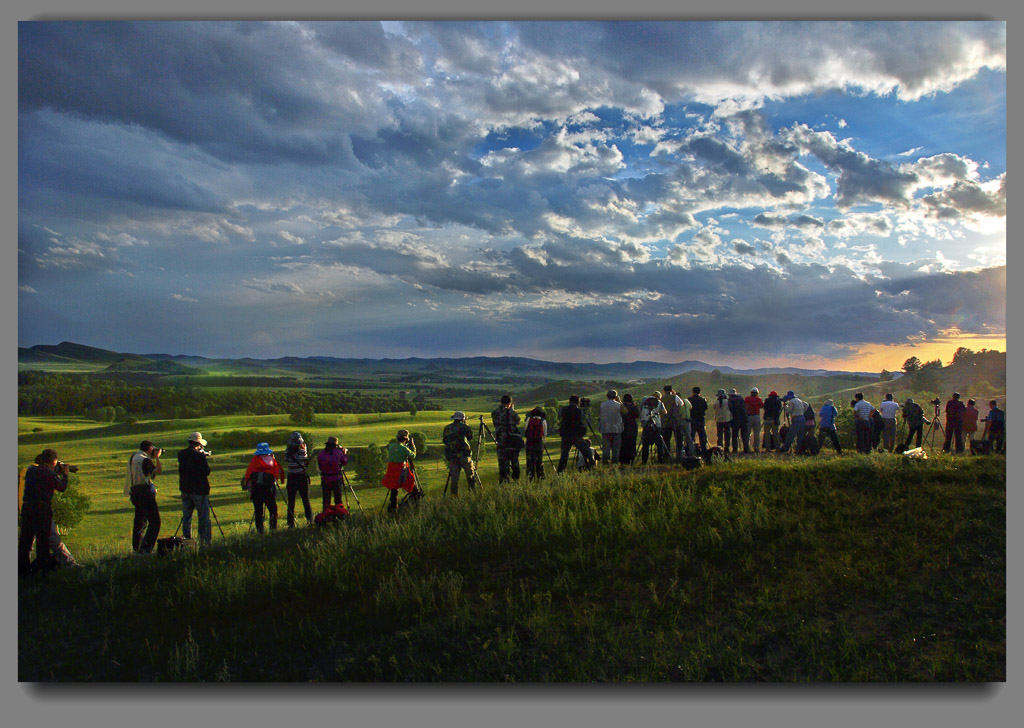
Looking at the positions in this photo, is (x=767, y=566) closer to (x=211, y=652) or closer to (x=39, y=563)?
(x=211, y=652)

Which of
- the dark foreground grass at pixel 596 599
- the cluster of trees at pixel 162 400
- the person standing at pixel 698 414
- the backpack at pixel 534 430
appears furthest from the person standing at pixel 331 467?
the person standing at pixel 698 414

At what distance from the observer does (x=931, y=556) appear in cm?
624

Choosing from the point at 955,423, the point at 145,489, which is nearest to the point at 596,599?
the point at 145,489

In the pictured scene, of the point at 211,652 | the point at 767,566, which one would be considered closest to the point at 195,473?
the point at 211,652

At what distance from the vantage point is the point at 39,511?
25.6 feet

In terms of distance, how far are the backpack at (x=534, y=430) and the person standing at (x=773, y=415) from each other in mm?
7665

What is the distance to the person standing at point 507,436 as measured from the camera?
11484 mm

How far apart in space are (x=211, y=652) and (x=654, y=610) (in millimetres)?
4577

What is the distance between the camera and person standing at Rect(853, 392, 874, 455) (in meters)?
15.8

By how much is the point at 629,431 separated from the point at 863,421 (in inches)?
301

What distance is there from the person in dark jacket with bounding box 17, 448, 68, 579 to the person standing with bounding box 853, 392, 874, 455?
17.9 m

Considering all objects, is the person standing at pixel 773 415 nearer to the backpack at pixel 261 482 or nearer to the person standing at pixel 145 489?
the backpack at pixel 261 482

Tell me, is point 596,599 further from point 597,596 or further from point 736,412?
point 736,412

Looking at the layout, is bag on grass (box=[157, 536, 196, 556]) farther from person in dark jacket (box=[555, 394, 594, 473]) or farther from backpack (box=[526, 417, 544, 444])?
person in dark jacket (box=[555, 394, 594, 473])
